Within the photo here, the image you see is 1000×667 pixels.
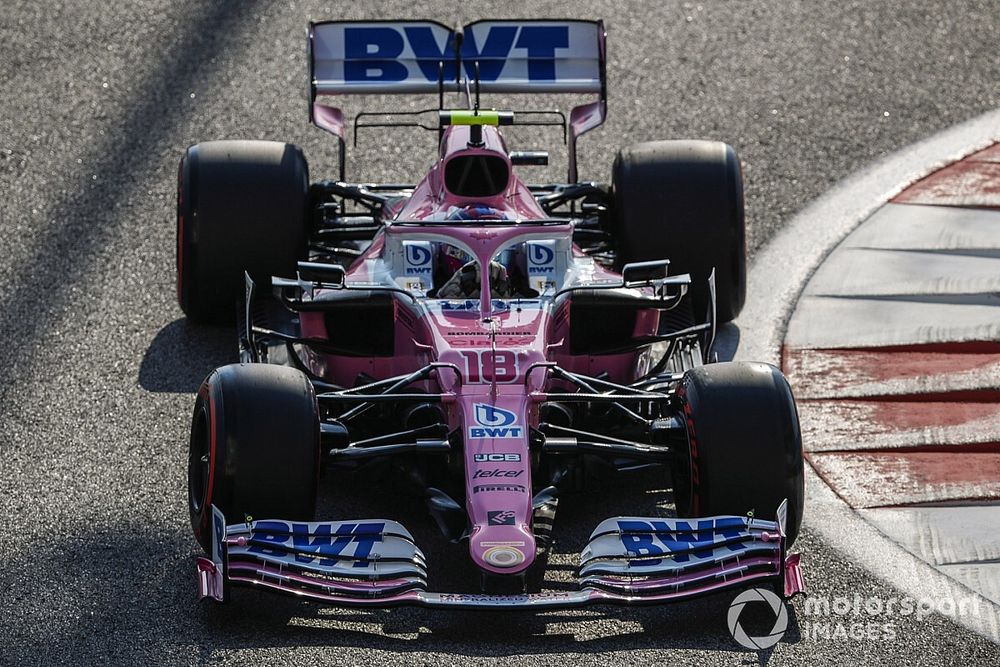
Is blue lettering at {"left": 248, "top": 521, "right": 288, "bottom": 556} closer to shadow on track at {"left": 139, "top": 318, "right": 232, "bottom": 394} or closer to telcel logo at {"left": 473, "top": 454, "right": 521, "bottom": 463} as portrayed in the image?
telcel logo at {"left": 473, "top": 454, "right": 521, "bottom": 463}

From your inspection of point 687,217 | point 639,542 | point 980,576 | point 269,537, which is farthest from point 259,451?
point 687,217

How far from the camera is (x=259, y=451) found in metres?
7.37

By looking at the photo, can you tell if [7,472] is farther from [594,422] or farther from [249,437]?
[594,422]

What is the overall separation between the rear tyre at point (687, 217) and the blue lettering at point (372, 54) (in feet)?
4.78

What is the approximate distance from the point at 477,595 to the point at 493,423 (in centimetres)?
83

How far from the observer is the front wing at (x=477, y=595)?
698cm

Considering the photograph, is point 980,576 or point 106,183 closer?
point 980,576

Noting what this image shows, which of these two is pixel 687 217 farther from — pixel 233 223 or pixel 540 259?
pixel 233 223

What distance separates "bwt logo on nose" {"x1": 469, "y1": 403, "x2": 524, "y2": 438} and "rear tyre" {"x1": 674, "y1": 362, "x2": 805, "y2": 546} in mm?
727

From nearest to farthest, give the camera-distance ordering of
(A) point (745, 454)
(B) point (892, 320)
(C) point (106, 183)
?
(A) point (745, 454) → (B) point (892, 320) → (C) point (106, 183)

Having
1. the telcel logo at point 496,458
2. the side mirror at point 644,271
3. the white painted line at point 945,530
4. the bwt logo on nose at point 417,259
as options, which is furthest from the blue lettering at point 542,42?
the telcel logo at point 496,458

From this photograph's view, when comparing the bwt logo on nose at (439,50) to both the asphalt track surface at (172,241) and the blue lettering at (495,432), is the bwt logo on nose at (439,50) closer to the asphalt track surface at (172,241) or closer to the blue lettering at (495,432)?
the asphalt track surface at (172,241)

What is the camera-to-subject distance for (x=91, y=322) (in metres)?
10.3

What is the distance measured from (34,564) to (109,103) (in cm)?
582
